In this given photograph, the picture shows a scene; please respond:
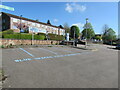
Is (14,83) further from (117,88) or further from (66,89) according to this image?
(117,88)

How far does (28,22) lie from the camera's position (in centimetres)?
3284

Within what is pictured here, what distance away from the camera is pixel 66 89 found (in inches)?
105

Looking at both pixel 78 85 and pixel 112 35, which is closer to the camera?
pixel 78 85

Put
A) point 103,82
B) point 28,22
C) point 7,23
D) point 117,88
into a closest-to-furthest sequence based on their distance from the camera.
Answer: point 117,88
point 103,82
point 7,23
point 28,22

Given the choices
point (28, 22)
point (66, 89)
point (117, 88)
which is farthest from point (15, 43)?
point (28, 22)

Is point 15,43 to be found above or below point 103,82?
above

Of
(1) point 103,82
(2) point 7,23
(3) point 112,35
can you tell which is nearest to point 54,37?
(2) point 7,23

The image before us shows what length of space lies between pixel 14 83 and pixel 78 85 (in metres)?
2.49

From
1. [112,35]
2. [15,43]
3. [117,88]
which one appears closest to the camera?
[117,88]

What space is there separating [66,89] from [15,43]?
1639 cm

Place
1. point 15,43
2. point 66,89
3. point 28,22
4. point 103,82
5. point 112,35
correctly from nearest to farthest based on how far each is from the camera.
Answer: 1. point 66,89
2. point 103,82
3. point 15,43
4. point 28,22
5. point 112,35

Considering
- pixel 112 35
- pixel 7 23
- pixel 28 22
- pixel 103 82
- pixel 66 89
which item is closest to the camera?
pixel 66 89

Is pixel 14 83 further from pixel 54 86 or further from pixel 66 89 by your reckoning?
pixel 66 89

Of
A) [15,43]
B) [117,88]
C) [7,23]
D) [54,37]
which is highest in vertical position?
[7,23]
